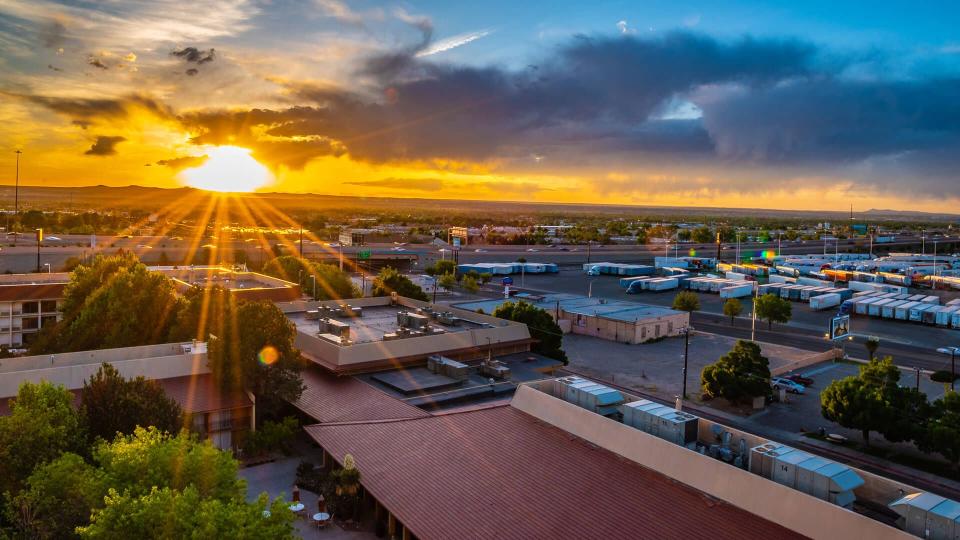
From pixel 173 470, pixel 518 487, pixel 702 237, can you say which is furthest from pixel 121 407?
pixel 702 237

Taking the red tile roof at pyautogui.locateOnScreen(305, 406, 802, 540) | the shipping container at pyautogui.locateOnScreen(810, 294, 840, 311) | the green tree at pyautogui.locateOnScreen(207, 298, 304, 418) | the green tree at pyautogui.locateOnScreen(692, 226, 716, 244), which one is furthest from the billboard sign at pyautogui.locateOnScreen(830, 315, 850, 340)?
the green tree at pyautogui.locateOnScreen(692, 226, 716, 244)

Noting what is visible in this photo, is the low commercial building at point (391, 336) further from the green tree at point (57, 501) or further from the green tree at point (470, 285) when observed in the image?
the green tree at point (470, 285)

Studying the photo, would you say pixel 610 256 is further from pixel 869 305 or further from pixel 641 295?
pixel 869 305

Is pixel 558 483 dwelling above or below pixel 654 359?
above

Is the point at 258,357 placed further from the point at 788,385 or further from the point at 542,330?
the point at 788,385

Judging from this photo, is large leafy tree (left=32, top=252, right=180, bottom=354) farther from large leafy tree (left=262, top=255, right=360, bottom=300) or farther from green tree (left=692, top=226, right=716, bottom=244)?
green tree (left=692, top=226, right=716, bottom=244)

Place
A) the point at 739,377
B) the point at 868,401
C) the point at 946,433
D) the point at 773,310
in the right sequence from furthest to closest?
the point at 773,310 → the point at 739,377 → the point at 868,401 → the point at 946,433

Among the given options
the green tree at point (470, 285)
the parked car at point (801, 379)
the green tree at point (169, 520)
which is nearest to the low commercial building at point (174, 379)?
the green tree at point (169, 520)
